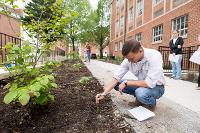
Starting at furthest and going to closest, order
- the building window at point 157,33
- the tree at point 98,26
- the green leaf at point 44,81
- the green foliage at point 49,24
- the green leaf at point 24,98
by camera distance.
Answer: the tree at point 98,26
the building window at point 157,33
the green foliage at point 49,24
the green leaf at point 44,81
the green leaf at point 24,98

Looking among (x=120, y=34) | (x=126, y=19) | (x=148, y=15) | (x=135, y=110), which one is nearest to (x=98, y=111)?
(x=135, y=110)

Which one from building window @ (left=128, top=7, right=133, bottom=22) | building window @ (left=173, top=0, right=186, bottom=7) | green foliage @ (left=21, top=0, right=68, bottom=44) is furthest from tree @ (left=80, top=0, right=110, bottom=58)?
green foliage @ (left=21, top=0, right=68, bottom=44)

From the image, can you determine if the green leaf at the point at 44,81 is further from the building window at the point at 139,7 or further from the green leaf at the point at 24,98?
the building window at the point at 139,7

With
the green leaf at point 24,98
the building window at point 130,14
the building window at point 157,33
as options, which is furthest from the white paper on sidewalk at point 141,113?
the building window at point 130,14

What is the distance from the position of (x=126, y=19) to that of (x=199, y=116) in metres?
30.6

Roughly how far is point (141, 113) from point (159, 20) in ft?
58.2

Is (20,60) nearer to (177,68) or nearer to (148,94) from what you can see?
(148,94)

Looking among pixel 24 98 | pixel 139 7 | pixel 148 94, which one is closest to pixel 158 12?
pixel 139 7

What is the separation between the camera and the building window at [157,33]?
65.5 feet

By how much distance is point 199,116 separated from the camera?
354cm

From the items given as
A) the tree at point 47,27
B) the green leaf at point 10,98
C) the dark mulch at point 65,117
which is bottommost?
the dark mulch at point 65,117

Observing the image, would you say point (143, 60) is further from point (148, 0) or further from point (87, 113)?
point (148, 0)

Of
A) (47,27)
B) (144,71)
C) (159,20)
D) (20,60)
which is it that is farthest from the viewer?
(159,20)

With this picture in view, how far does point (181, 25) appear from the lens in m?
16.5
